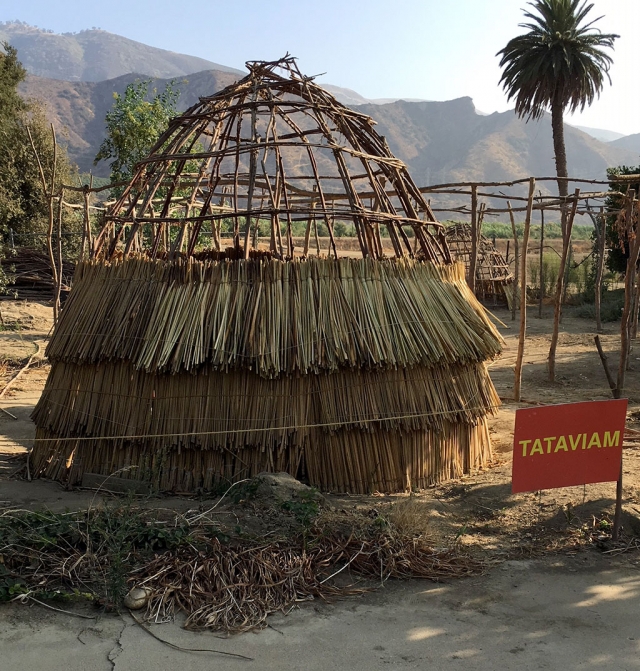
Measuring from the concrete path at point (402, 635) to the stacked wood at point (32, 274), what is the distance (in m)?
14.4

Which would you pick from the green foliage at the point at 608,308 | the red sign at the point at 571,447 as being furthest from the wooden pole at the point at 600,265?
the red sign at the point at 571,447

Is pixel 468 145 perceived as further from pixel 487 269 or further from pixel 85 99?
pixel 487 269

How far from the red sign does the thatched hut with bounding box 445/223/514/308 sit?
14949 millimetres

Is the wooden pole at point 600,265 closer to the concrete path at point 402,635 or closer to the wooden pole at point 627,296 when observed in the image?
the wooden pole at point 627,296

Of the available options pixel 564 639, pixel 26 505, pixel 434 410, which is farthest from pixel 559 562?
pixel 26 505

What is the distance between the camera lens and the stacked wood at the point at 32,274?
16.4m

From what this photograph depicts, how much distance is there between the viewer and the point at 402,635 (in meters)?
3.07

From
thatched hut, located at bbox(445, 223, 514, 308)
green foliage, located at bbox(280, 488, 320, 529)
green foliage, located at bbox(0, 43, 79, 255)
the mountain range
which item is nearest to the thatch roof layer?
green foliage, located at bbox(280, 488, 320, 529)

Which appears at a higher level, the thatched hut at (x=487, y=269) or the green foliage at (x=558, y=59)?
the green foliage at (x=558, y=59)

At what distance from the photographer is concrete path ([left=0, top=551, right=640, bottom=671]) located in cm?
284

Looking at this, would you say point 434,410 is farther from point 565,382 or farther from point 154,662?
point 565,382

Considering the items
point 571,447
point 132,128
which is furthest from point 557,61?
point 571,447

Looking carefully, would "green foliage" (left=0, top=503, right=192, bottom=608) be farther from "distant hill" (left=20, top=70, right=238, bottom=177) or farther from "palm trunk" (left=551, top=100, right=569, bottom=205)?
"distant hill" (left=20, top=70, right=238, bottom=177)

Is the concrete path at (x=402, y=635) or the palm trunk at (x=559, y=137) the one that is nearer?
the concrete path at (x=402, y=635)
